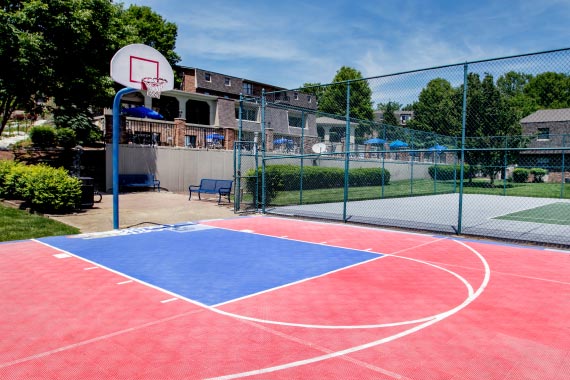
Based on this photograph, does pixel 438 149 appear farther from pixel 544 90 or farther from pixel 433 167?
pixel 544 90

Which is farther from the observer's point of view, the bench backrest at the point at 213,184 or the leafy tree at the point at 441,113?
the leafy tree at the point at 441,113

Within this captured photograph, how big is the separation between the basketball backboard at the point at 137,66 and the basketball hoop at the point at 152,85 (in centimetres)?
7

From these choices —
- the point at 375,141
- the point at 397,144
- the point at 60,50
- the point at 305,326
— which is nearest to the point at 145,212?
the point at 60,50

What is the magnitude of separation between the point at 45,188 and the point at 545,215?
1674cm

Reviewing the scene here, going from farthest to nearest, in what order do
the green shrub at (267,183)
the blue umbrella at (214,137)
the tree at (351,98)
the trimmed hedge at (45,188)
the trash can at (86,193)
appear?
the tree at (351,98), the blue umbrella at (214,137), the green shrub at (267,183), the trash can at (86,193), the trimmed hedge at (45,188)

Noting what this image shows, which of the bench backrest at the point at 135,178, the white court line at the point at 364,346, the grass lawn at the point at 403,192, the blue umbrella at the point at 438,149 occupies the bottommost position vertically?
the white court line at the point at 364,346

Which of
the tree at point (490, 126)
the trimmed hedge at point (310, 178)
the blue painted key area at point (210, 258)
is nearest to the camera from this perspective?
the blue painted key area at point (210, 258)

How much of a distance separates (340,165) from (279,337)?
22299 mm

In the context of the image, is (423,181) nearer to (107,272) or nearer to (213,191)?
(213,191)

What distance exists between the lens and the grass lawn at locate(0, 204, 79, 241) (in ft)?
30.6

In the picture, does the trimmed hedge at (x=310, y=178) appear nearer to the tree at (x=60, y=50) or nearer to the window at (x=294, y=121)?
the tree at (x=60, y=50)

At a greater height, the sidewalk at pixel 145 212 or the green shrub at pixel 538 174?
the green shrub at pixel 538 174

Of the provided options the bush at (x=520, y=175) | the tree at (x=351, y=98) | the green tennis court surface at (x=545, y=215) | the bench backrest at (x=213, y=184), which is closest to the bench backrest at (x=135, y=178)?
the bench backrest at (x=213, y=184)

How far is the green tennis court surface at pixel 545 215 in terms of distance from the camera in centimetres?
1314
